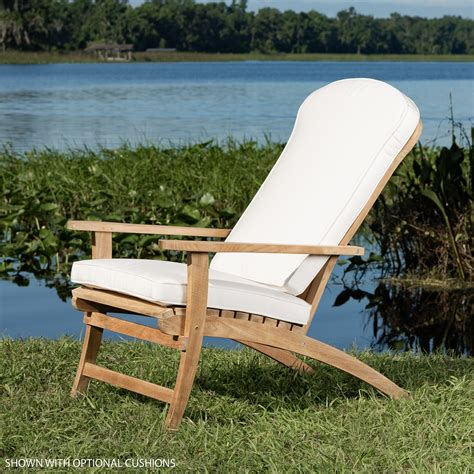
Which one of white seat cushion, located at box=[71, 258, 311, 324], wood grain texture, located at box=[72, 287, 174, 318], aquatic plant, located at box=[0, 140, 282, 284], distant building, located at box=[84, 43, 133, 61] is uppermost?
white seat cushion, located at box=[71, 258, 311, 324]

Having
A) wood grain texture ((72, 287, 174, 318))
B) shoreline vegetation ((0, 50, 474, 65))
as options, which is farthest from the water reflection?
shoreline vegetation ((0, 50, 474, 65))

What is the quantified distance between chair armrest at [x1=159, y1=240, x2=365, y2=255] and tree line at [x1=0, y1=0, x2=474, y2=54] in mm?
37317

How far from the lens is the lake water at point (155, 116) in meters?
5.69

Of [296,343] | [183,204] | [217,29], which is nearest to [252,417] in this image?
[296,343]

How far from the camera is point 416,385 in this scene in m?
3.95

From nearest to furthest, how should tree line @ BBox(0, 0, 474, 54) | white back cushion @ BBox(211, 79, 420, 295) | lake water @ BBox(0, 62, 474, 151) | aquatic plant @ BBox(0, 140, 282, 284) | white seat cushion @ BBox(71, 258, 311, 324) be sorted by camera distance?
white seat cushion @ BBox(71, 258, 311, 324) → white back cushion @ BBox(211, 79, 420, 295) → aquatic plant @ BBox(0, 140, 282, 284) → lake water @ BBox(0, 62, 474, 151) → tree line @ BBox(0, 0, 474, 54)

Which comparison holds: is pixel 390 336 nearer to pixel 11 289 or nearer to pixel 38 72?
pixel 11 289

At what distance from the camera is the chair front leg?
3258 mm

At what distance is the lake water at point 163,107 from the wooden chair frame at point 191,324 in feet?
11.8

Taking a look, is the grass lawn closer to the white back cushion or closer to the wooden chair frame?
the wooden chair frame

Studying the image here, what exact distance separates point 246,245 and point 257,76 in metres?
37.8

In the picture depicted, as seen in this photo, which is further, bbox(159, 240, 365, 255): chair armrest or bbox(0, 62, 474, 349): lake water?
bbox(0, 62, 474, 349): lake water

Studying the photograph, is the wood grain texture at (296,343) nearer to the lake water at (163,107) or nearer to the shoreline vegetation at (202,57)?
the lake water at (163,107)

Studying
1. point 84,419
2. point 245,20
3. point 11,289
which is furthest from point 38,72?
point 84,419
